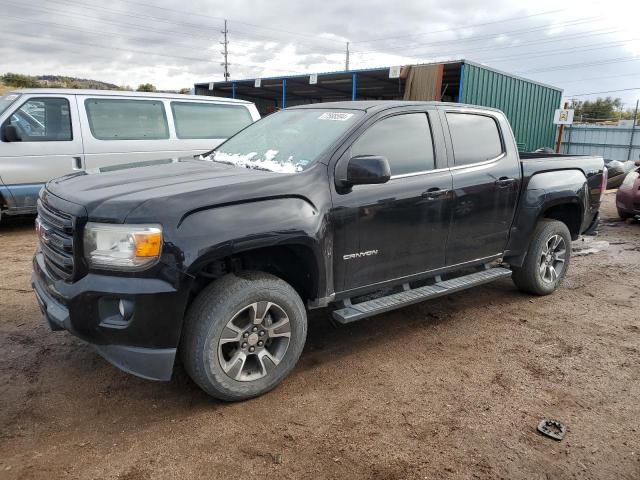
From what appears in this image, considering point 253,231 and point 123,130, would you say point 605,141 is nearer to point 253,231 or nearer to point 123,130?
point 123,130

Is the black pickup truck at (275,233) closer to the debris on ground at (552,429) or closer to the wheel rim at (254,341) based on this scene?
the wheel rim at (254,341)

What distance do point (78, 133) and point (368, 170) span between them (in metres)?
5.52

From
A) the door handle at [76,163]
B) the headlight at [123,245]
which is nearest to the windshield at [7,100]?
the door handle at [76,163]

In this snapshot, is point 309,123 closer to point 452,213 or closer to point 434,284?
point 452,213

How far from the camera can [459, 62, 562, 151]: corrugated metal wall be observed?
14.9 m

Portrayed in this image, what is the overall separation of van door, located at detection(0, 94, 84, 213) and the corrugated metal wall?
11.0 m

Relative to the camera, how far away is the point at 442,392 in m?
3.18

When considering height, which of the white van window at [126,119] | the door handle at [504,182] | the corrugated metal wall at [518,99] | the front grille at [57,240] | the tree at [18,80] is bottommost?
the front grille at [57,240]

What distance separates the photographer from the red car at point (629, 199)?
9.05 metres

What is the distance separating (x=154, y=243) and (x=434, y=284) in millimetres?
2364

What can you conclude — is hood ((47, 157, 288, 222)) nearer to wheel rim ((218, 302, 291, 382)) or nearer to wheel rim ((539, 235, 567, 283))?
wheel rim ((218, 302, 291, 382))

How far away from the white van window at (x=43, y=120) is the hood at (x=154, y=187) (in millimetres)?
4067

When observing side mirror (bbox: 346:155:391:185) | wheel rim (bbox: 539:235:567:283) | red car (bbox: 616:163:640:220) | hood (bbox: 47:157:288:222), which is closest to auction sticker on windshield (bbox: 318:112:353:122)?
side mirror (bbox: 346:155:391:185)

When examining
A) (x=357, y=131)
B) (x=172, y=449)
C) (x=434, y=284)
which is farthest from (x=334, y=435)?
(x=357, y=131)
